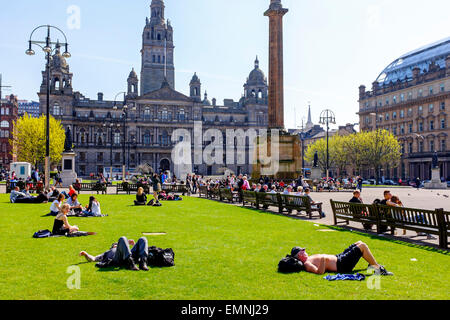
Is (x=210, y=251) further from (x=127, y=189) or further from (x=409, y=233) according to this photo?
(x=127, y=189)

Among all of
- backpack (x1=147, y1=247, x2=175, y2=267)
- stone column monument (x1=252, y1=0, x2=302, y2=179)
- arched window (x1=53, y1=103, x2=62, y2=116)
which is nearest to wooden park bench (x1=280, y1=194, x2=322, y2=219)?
backpack (x1=147, y1=247, x2=175, y2=267)

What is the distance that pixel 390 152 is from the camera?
217ft

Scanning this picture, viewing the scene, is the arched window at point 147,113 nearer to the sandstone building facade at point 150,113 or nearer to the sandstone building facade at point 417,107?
the sandstone building facade at point 150,113

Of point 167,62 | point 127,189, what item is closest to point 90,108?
point 167,62

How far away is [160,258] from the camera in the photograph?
26.5 ft

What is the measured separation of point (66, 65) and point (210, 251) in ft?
282

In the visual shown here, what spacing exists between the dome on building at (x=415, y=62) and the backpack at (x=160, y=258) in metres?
→ 73.8

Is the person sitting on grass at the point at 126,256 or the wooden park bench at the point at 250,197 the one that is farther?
the wooden park bench at the point at 250,197

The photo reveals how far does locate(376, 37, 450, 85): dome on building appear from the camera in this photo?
7262cm

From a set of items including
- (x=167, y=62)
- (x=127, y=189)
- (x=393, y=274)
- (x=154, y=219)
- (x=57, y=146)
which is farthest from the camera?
(x=167, y=62)

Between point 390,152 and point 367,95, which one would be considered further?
point 367,95

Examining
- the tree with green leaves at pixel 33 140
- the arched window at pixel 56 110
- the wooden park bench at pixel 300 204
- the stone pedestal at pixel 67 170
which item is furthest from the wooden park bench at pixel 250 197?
the arched window at pixel 56 110

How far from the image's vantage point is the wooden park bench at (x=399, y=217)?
10477 mm

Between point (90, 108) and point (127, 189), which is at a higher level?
point (90, 108)
